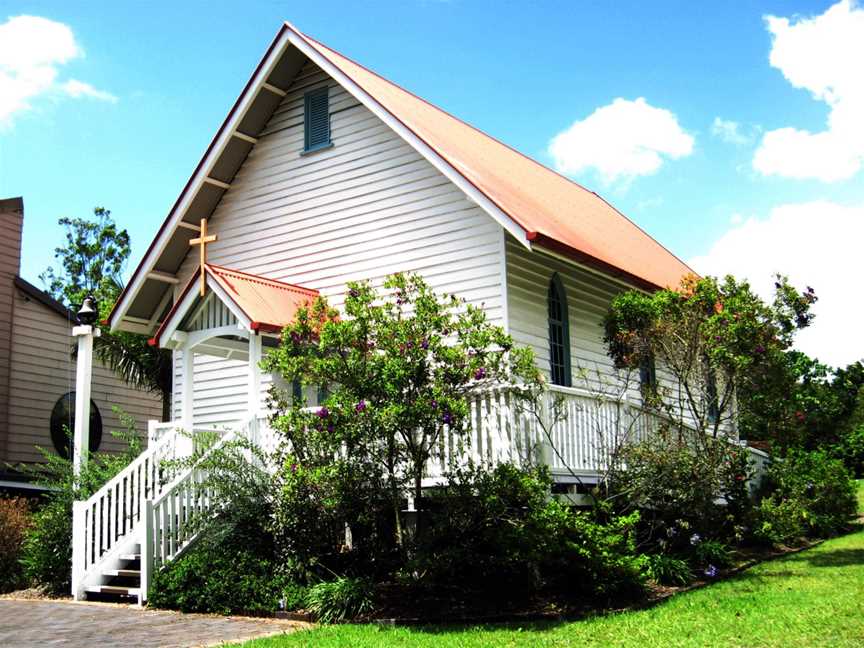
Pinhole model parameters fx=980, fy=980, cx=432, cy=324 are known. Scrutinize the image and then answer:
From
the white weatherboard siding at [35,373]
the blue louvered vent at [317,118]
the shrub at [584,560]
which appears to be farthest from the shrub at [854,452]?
the shrub at [584,560]

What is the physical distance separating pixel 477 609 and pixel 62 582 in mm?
7207

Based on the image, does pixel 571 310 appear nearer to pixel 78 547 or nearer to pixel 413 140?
pixel 413 140

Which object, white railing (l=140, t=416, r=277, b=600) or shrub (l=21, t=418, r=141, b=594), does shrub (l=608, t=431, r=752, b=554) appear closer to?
white railing (l=140, t=416, r=277, b=600)

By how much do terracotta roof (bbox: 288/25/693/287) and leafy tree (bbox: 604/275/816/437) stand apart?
59.3 inches

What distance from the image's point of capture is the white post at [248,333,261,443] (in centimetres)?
1517

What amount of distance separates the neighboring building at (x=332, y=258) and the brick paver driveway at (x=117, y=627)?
112 cm

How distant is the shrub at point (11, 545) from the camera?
1611 centimetres

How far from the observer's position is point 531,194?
19.9m

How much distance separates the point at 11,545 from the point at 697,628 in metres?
11.4

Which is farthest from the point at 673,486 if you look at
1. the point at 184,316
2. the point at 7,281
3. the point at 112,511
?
the point at 7,281

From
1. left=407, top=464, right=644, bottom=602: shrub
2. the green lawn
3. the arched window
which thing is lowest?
the green lawn

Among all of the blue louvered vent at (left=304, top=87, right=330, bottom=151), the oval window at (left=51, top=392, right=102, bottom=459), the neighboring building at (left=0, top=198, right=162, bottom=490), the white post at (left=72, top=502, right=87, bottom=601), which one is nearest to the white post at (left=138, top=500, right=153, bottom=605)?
the white post at (left=72, top=502, right=87, bottom=601)

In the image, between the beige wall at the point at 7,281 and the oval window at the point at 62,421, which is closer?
the beige wall at the point at 7,281

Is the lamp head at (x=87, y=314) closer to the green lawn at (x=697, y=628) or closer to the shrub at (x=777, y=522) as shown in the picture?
the green lawn at (x=697, y=628)
